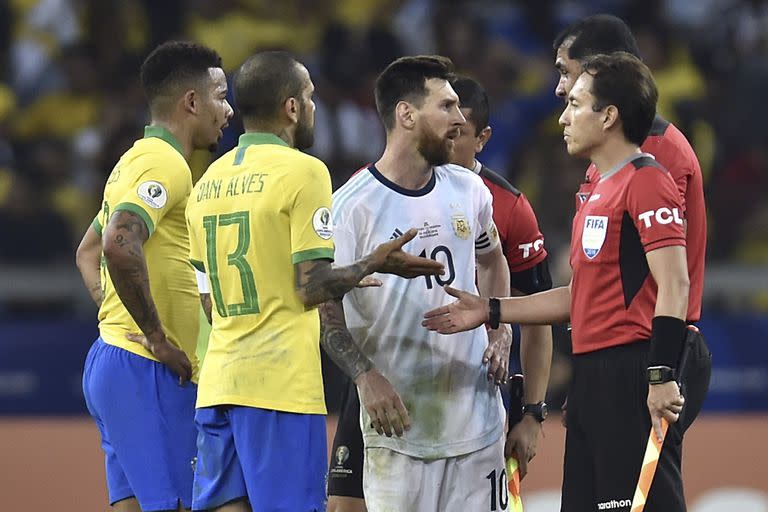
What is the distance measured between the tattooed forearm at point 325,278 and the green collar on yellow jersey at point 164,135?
115 cm

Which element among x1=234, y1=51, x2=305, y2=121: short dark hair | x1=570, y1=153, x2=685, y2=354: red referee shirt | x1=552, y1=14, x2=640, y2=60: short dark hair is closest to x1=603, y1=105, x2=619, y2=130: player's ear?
x1=570, y1=153, x2=685, y2=354: red referee shirt

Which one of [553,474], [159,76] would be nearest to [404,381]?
[159,76]

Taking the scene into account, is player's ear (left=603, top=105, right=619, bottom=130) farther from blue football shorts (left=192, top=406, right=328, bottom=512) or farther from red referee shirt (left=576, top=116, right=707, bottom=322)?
blue football shorts (left=192, top=406, right=328, bottom=512)

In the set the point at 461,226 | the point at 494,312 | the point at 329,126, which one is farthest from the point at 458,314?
the point at 329,126

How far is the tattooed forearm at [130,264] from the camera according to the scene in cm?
540

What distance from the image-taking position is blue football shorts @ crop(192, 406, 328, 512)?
493 cm

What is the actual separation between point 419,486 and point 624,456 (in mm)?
827

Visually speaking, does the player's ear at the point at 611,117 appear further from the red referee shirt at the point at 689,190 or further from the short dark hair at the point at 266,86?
the short dark hair at the point at 266,86

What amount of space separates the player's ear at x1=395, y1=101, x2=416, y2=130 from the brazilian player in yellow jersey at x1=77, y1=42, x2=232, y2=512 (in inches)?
34.8

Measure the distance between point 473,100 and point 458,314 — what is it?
1.27 metres

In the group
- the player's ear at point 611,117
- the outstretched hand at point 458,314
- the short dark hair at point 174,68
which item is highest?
the short dark hair at point 174,68

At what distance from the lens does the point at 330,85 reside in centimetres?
1139

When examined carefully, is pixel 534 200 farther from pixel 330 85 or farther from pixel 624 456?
pixel 624 456

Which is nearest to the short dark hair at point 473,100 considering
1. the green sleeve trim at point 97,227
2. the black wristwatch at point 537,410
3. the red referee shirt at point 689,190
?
the red referee shirt at point 689,190
